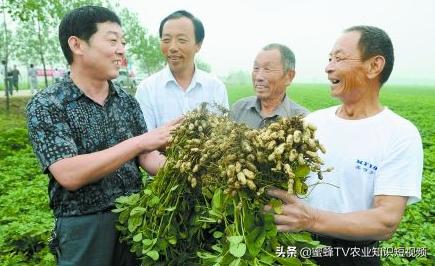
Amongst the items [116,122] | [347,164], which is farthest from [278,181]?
[116,122]

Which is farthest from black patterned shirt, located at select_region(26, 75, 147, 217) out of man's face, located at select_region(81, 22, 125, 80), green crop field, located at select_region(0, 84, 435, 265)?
green crop field, located at select_region(0, 84, 435, 265)

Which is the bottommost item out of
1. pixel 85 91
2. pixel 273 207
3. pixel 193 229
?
pixel 193 229

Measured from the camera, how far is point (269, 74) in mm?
3207

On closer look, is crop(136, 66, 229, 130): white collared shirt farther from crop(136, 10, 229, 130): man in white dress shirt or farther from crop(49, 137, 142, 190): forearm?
crop(49, 137, 142, 190): forearm

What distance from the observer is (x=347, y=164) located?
209 centimetres

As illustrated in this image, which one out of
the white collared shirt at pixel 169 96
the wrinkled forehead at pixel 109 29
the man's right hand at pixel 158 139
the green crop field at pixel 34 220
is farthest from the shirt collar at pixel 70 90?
the green crop field at pixel 34 220

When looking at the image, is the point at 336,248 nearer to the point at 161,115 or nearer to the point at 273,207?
the point at 273,207

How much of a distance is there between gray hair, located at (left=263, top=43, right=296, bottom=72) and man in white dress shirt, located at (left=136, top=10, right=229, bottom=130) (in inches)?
19.3

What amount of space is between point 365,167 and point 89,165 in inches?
45.6

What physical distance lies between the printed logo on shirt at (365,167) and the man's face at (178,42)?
66.7 inches

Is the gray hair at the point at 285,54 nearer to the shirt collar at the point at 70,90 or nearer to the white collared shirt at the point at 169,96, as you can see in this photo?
the white collared shirt at the point at 169,96

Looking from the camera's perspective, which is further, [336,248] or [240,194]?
[336,248]

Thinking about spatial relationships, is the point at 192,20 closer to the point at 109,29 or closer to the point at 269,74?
the point at 269,74

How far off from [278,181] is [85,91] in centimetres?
112
